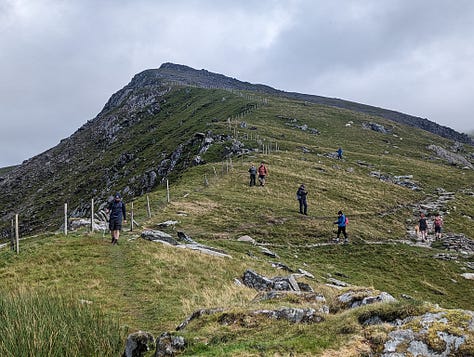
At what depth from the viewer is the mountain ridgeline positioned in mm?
80812

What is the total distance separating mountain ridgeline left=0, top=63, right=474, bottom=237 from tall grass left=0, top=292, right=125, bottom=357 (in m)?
45.3

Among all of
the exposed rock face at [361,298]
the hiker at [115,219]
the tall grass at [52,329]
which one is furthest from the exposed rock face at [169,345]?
the hiker at [115,219]

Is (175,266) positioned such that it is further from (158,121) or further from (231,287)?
(158,121)

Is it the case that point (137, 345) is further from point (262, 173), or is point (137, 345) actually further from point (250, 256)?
point (262, 173)

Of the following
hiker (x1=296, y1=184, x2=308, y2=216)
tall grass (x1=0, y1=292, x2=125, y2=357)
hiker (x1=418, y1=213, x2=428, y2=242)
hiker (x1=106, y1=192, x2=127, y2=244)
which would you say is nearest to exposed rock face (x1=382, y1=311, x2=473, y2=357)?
tall grass (x1=0, y1=292, x2=125, y2=357)

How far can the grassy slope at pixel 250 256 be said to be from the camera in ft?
37.9

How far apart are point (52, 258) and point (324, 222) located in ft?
80.5

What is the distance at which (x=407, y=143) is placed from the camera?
113312 millimetres

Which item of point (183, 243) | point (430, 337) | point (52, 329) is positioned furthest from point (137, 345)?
point (183, 243)

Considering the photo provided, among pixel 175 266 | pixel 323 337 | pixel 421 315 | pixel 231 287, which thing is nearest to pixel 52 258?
pixel 175 266

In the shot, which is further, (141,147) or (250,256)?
(141,147)

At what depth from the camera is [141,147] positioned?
118m

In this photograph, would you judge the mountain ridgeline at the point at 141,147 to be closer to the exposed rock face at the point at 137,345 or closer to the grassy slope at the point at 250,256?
the grassy slope at the point at 250,256

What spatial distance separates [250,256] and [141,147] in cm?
9707
